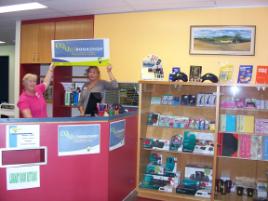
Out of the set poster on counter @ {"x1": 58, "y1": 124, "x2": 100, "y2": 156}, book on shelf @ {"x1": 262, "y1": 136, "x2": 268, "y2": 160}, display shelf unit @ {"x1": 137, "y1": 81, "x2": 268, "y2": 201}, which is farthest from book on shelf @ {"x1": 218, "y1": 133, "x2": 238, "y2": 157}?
poster on counter @ {"x1": 58, "y1": 124, "x2": 100, "y2": 156}

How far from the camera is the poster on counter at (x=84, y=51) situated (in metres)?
3.23

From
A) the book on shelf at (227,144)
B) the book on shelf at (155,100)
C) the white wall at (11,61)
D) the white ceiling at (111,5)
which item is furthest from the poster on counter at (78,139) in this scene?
the white wall at (11,61)

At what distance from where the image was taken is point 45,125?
268 cm

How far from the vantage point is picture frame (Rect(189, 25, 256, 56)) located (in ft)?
13.3

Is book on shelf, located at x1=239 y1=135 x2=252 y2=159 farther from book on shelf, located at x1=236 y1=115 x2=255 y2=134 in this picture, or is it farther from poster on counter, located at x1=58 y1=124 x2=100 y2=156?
poster on counter, located at x1=58 y1=124 x2=100 y2=156

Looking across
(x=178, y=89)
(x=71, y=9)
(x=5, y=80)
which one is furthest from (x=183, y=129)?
(x=5, y=80)

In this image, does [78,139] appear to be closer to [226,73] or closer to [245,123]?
[226,73]

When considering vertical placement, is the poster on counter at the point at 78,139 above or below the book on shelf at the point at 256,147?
above

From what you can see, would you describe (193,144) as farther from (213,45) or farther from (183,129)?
(213,45)

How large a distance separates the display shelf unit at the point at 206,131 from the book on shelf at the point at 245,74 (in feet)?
0.30

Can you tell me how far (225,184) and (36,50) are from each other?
13.2 ft

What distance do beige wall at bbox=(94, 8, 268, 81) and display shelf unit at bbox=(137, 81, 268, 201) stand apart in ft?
0.98

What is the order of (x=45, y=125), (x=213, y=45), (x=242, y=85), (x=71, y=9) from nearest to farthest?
(x=45, y=125), (x=242, y=85), (x=213, y=45), (x=71, y=9)

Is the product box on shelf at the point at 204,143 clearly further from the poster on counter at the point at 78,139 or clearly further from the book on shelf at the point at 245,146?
the poster on counter at the point at 78,139
